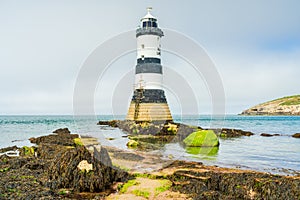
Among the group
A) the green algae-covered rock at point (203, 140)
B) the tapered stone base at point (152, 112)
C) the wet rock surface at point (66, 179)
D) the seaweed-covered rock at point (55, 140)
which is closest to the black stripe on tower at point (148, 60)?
the tapered stone base at point (152, 112)

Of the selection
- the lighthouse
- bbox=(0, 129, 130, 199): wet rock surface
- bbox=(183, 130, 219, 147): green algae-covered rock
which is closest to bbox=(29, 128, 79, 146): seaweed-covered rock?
bbox=(183, 130, 219, 147): green algae-covered rock

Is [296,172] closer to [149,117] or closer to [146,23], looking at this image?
[149,117]

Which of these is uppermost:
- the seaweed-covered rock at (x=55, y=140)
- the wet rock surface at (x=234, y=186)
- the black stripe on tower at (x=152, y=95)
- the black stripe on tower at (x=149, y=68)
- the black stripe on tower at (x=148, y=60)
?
the black stripe on tower at (x=148, y=60)

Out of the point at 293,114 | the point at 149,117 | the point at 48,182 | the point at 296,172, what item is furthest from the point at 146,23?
the point at 293,114

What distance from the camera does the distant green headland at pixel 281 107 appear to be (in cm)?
11376

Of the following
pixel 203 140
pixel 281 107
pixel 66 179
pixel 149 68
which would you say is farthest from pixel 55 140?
pixel 281 107

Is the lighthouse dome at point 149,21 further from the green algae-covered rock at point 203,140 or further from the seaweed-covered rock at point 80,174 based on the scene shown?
the seaweed-covered rock at point 80,174

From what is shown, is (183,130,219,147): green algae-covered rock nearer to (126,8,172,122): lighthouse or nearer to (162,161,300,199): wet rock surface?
(162,161,300,199): wet rock surface

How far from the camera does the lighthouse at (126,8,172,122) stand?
30.5 m

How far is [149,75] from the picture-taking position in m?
30.4

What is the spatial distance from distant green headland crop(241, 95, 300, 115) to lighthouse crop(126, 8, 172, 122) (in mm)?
99095

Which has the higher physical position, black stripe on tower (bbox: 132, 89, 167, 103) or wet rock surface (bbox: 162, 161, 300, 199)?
black stripe on tower (bbox: 132, 89, 167, 103)

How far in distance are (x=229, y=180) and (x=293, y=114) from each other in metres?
120

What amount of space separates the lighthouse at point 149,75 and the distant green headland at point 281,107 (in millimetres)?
99095
